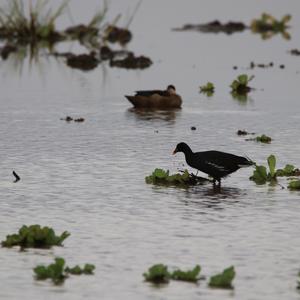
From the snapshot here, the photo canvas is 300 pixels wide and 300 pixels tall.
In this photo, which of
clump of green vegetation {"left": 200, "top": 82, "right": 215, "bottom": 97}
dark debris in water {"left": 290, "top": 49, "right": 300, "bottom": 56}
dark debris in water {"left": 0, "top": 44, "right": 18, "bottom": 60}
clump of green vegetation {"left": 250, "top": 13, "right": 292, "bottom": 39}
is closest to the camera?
clump of green vegetation {"left": 200, "top": 82, "right": 215, "bottom": 97}

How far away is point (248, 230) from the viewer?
19.3 m

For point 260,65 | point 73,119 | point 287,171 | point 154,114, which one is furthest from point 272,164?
point 260,65

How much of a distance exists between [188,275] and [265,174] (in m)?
8.25

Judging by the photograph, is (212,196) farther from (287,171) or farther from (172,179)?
(287,171)

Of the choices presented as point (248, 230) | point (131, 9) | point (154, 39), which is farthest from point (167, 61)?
point (131, 9)

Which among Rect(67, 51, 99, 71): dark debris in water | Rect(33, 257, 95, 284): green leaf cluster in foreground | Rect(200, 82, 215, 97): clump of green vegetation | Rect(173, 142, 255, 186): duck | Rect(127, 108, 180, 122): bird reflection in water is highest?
Rect(67, 51, 99, 71): dark debris in water

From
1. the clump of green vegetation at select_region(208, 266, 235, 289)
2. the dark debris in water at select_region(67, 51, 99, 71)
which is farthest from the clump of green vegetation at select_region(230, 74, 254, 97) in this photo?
the clump of green vegetation at select_region(208, 266, 235, 289)

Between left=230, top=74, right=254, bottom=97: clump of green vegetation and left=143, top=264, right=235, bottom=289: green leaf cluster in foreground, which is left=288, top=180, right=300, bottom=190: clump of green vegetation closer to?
left=143, top=264, right=235, bottom=289: green leaf cluster in foreground

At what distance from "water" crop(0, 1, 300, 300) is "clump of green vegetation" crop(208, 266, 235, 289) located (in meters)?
0.15

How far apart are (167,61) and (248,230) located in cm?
4132

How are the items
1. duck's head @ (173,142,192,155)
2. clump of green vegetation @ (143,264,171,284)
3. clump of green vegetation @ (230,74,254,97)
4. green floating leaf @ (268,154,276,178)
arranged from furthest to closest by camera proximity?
clump of green vegetation @ (230,74,254,97) → duck's head @ (173,142,192,155) → green floating leaf @ (268,154,276,178) → clump of green vegetation @ (143,264,171,284)

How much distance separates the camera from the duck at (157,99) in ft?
127

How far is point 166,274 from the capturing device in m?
16.0

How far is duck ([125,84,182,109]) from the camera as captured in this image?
38562 mm
